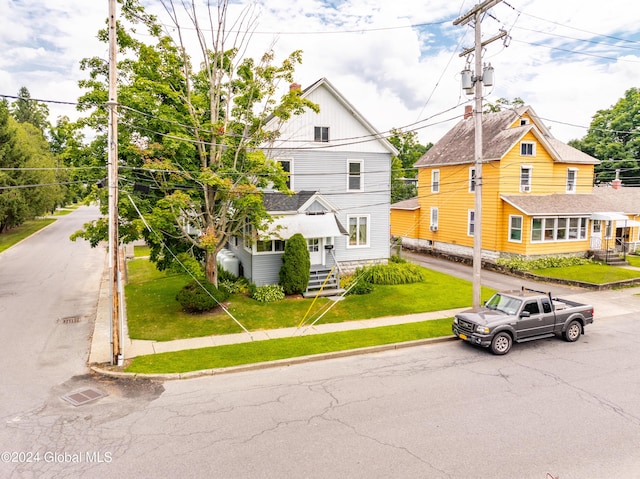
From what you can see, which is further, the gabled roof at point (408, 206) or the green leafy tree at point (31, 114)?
the green leafy tree at point (31, 114)

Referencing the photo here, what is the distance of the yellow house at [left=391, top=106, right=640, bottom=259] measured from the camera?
28.2 meters

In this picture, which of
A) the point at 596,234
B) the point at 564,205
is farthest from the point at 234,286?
the point at 596,234

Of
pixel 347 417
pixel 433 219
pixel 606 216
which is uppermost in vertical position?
pixel 606 216

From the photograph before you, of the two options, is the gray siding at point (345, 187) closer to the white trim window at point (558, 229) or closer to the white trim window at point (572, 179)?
the white trim window at point (558, 229)

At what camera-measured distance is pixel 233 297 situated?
64.0ft

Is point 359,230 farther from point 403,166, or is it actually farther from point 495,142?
point 403,166

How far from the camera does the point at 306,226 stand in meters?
20.6

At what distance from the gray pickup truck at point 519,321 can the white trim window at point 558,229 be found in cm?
1411

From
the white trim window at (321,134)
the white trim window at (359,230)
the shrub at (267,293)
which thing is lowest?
the shrub at (267,293)

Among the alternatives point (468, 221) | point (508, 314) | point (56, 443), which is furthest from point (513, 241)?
point (56, 443)

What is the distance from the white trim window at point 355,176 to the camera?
24188 mm

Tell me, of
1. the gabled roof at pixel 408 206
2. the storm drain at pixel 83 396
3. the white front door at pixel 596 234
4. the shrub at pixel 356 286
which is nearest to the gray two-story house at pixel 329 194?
the shrub at pixel 356 286

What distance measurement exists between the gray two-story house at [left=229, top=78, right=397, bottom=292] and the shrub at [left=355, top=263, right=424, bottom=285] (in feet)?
4.18

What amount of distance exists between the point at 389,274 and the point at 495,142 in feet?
45.3
